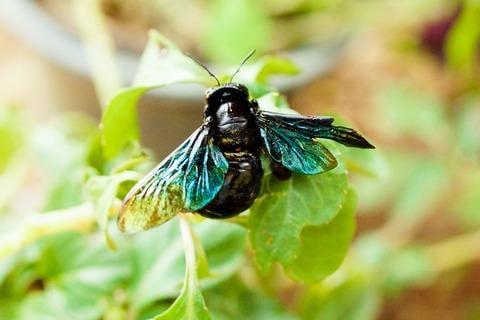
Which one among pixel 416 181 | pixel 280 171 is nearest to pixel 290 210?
pixel 280 171

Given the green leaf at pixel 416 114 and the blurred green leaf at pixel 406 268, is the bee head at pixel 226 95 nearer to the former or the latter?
the blurred green leaf at pixel 406 268

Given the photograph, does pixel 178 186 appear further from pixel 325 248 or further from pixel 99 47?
pixel 99 47

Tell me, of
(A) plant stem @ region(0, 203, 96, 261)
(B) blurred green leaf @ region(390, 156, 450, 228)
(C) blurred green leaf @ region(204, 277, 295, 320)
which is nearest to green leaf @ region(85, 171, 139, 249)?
(A) plant stem @ region(0, 203, 96, 261)

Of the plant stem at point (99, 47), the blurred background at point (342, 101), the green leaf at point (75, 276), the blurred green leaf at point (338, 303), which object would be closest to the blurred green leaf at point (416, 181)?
the blurred background at point (342, 101)

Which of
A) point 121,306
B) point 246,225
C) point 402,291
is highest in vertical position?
point 246,225

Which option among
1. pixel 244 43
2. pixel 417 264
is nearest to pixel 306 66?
pixel 244 43

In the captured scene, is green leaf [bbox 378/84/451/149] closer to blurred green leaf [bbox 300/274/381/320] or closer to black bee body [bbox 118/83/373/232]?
blurred green leaf [bbox 300/274/381/320]

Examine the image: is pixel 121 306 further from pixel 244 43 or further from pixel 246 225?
pixel 244 43
